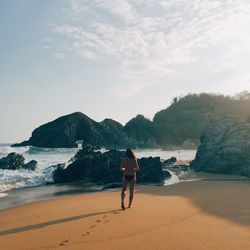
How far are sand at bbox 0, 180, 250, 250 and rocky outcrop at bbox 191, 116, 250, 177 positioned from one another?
12574mm

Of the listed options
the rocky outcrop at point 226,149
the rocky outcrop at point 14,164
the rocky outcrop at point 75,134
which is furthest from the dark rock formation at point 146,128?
the rocky outcrop at point 14,164

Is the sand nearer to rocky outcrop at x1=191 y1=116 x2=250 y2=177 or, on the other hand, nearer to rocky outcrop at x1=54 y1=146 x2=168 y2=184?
rocky outcrop at x1=54 y1=146 x2=168 y2=184

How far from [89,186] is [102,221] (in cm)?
1264

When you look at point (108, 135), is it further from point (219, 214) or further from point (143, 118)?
point (219, 214)

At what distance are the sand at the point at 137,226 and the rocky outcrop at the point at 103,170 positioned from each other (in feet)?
32.7

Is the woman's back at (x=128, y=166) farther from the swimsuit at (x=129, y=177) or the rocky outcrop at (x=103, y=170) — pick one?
the rocky outcrop at (x=103, y=170)

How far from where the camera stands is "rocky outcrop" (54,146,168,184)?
23.5 metres

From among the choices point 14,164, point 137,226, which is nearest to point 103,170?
point 14,164

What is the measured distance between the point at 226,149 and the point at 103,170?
28.6 feet

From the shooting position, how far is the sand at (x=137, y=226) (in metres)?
7.71

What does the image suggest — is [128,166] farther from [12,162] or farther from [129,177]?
[12,162]

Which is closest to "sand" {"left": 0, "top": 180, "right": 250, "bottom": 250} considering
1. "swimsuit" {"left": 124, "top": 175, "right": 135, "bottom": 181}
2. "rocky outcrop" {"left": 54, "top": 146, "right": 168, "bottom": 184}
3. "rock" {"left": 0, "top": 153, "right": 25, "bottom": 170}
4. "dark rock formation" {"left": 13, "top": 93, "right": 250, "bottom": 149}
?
"swimsuit" {"left": 124, "top": 175, "right": 135, "bottom": 181}

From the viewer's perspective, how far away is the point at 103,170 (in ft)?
82.4

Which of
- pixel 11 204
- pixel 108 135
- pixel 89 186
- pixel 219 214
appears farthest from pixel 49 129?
pixel 219 214
